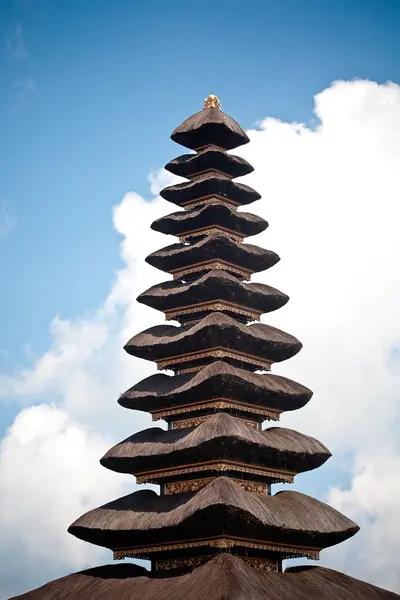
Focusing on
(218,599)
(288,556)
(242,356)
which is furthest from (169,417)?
(218,599)

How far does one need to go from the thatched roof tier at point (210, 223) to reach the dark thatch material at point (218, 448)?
8746 mm

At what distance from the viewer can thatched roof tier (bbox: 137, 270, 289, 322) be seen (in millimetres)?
38656

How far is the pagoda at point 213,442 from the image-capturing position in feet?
A: 108

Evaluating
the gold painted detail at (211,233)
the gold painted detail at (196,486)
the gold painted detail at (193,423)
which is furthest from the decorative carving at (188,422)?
the gold painted detail at (211,233)

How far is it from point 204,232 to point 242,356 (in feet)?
19.4

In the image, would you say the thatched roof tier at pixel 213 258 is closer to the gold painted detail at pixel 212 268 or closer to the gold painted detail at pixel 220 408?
the gold painted detail at pixel 212 268

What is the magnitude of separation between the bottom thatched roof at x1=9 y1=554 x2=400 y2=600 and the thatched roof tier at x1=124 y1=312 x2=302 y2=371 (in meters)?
8.23

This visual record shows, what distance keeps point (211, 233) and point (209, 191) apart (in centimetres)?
204

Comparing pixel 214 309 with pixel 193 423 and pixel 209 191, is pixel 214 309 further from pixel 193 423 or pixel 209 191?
pixel 209 191

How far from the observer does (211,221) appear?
40.8 metres

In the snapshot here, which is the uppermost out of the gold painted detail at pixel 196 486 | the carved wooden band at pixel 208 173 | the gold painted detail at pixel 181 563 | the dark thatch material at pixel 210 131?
the dark thatch material at pixel 210 131

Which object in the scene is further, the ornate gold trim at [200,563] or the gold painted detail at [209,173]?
the gold painted detail at [209,173]

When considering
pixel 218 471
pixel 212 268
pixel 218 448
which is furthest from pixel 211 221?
pixel 218 471

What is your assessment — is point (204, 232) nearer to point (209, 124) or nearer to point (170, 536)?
point (209, 124)
